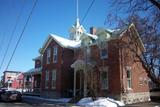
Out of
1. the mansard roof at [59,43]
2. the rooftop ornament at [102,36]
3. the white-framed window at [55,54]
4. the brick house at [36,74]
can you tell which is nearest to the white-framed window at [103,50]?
the rooftop ornament at [102,36]

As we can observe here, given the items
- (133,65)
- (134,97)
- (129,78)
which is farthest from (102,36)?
(134,97)

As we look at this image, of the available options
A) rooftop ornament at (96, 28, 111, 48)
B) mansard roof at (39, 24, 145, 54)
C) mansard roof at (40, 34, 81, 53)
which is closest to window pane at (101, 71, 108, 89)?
rooftop ornament at (96, 28, 111, 48)

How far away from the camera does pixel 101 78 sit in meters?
26.7

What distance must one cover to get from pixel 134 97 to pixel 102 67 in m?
4.85

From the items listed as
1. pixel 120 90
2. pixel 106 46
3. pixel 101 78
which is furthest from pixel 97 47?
pixel 120 90

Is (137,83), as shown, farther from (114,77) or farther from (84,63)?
(84,63)

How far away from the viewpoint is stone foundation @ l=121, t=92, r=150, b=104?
2440cm

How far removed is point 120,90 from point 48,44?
1458 cm

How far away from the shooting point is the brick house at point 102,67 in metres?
24.7

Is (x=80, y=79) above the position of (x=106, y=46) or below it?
below

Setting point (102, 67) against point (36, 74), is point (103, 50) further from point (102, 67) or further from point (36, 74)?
point (36, 74)

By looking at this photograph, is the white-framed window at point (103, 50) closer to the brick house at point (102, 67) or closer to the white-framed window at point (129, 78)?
the brick house at point (102, 67)

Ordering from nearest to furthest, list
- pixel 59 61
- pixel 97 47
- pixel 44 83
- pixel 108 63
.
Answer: pixel 108 63 < pixel 97 47 < pixel 59 61 < pixel 44 83

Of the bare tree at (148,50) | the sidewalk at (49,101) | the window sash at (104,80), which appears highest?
the bare tree at (148,50)
